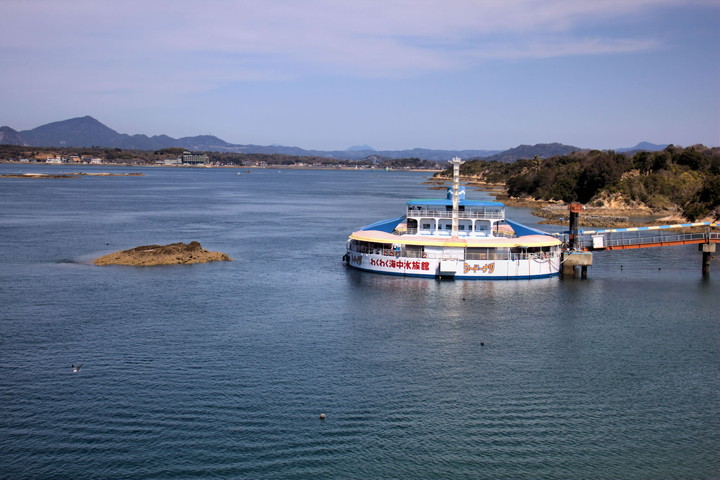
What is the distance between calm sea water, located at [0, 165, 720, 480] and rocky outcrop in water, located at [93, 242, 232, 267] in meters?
2.53

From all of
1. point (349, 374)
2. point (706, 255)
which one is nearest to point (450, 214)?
point (706, 255)

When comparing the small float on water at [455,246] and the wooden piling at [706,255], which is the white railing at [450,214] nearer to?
the small float on water at [455,246]

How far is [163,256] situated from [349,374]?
37933mm

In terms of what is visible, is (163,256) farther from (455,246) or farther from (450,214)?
(455,246)

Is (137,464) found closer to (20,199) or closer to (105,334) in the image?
(105,334)

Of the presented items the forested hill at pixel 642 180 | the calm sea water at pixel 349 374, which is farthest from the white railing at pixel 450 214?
the forested hill at pixel 642 180

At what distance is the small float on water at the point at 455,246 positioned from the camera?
58281mm

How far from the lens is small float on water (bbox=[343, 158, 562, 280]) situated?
5828cm

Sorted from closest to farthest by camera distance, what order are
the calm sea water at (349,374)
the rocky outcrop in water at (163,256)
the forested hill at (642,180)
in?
the calm sea water at (349,374), the rocky outcrop in water at (163,256), the forested hill at (642,180)

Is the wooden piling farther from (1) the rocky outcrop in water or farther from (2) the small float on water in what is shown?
(1) the rocky outcrop in water

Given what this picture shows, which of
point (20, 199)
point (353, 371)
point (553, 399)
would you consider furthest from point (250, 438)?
point (20, 199)

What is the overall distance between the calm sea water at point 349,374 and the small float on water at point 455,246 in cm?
181

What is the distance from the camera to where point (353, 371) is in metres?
35.0

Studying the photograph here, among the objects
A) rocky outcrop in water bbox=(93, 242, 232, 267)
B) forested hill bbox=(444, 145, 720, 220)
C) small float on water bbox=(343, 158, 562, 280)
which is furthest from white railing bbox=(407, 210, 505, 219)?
forested hill bbox=(444, 145, 720, 220)
